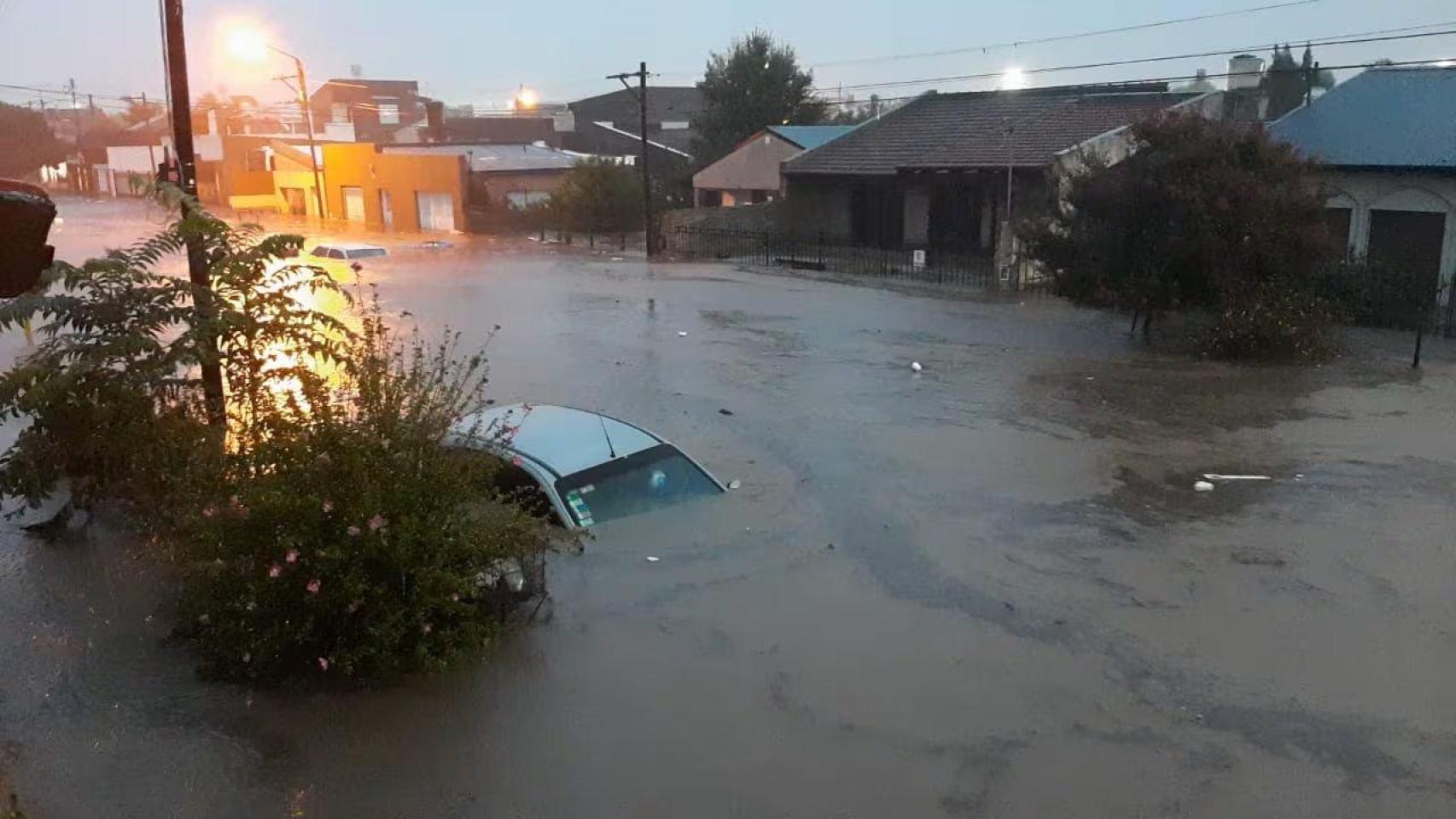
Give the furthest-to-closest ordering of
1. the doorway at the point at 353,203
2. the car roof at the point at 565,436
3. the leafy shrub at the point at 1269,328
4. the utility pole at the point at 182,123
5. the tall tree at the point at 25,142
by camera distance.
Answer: the tall tree at the point at 25,142 → the doorway at the point at 353,203 → the leafy shrub at the point at 1269,328 → the utility pole at the point at 182,123 → the car roof at the point at 565,436

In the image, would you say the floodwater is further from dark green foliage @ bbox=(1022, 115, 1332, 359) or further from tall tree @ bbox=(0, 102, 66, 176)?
tall tree @ bbox=(0, 102, 66, 176)

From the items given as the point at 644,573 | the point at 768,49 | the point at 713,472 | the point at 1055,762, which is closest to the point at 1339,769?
the point at 1055,762

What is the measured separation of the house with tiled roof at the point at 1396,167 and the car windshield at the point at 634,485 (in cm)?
1506

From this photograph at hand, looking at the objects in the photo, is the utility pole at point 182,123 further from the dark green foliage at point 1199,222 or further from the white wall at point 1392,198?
the white wall at point 1392,198

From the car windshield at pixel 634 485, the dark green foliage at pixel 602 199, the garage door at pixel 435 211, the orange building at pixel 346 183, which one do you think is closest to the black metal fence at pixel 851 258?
the dark green foliage at pixel 602 199

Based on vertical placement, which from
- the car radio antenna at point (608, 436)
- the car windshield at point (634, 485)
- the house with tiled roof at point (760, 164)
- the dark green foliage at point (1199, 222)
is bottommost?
the car windshield at point (634, 485)

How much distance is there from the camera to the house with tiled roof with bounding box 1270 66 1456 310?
70.5ft

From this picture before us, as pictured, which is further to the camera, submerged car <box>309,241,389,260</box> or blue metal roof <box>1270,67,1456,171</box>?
submerged car <box>309,241,389,260</box>

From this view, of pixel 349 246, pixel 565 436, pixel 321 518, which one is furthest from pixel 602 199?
pixel 321 518

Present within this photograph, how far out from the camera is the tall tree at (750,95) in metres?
48.5

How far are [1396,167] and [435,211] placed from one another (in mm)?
40023

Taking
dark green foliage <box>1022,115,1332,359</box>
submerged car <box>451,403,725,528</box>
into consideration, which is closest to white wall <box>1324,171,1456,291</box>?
dark green foliage <box>1022,115,1332,359</box>

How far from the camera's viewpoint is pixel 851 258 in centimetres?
3441

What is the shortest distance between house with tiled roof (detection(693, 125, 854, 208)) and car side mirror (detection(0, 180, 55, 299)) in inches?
1369
